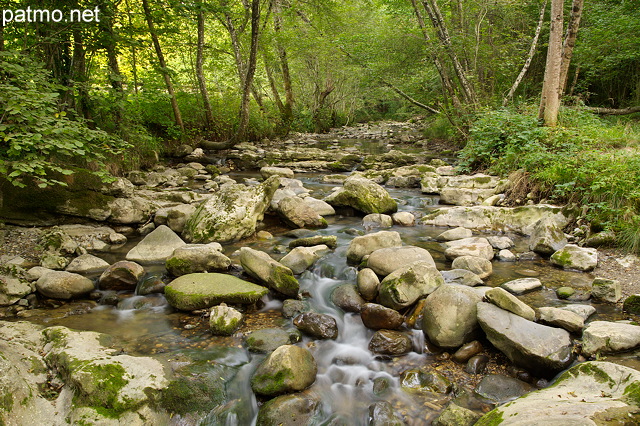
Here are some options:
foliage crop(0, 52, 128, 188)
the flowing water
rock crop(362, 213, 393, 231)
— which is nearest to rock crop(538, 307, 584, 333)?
the flowing water

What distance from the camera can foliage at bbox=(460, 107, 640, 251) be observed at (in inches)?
212

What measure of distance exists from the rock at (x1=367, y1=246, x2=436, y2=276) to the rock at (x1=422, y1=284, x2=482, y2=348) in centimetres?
96

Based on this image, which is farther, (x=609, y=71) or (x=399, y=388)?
(x=609, y=71)

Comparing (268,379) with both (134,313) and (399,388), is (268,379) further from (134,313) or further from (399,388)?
(134,313)

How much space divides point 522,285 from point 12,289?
239 inches

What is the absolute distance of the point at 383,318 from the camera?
399 centimetres

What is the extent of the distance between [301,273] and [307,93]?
23393 mm

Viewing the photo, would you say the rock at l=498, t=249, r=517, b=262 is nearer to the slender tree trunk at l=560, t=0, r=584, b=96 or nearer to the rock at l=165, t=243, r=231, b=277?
the rock at l=165, t=243, r=231, b=277

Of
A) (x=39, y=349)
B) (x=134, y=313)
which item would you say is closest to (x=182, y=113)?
(x=134, y=313)

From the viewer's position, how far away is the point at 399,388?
10.7 ft

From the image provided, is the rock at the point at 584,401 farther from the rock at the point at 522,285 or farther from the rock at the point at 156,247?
the rock at the point at 156,247

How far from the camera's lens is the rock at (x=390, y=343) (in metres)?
3.68

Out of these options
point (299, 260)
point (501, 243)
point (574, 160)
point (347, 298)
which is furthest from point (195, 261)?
point (574, 160)

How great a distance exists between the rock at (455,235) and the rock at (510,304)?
109 inches
